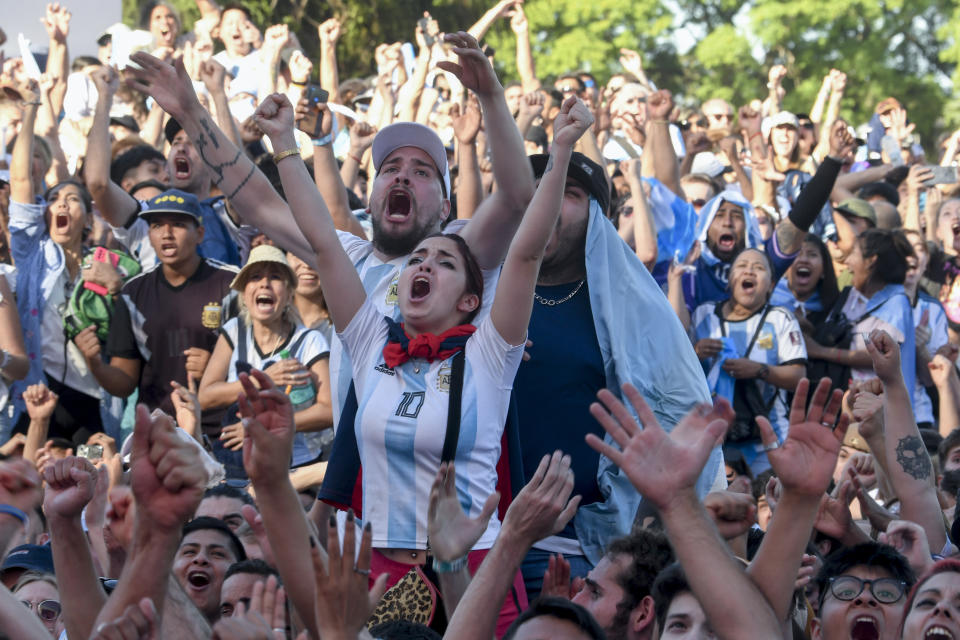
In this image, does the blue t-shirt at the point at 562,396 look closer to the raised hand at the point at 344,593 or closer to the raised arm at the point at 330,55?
the raised hand at the point at 344,593

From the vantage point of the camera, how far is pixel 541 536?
313 centimetres

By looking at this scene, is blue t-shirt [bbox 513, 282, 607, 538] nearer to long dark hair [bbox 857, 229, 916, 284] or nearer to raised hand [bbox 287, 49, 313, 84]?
long dark hair [bbox 857, 229, 916, 284]

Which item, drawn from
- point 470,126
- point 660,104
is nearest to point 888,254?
point 660,104

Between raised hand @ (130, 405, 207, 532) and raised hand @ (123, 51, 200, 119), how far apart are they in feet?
5.68

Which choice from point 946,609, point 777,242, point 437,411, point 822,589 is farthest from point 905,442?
point 777,242

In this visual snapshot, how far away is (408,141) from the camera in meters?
4.57

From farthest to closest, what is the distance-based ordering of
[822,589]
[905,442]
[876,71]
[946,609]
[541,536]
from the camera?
[876,71]
[905,442]
[822,589]
[946,609]
[541,536]

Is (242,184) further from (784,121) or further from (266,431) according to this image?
(784,121)

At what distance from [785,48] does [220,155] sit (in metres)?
26.5

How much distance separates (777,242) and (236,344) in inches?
119

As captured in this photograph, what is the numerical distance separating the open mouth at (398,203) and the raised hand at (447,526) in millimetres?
1402

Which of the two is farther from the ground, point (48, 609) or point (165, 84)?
point (165, 84)

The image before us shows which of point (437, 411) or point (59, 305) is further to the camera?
point (59, 305)

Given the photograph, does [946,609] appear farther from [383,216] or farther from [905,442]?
[383,216]
